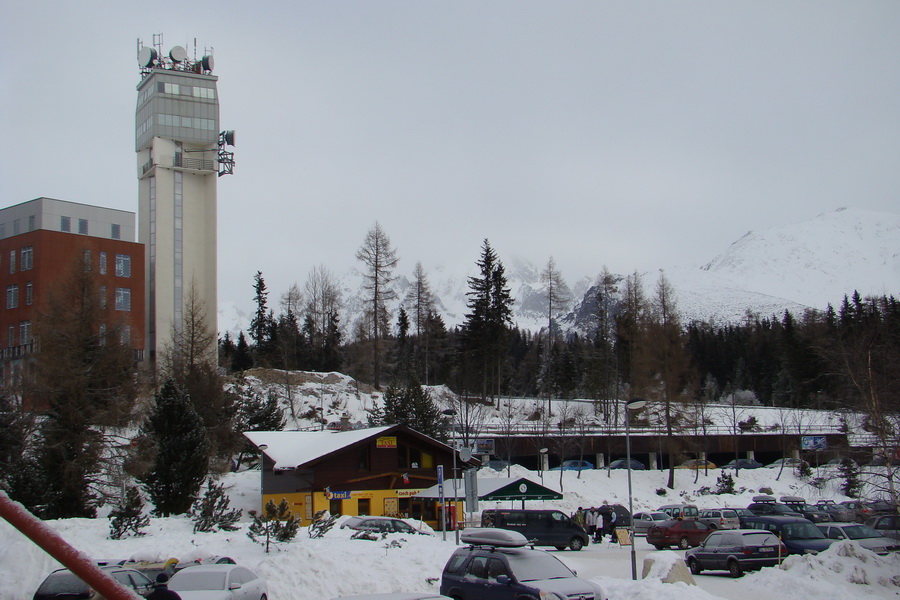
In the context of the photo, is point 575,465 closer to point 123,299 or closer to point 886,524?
point 886,524

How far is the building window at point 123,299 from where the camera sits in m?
64.3

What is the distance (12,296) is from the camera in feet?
203

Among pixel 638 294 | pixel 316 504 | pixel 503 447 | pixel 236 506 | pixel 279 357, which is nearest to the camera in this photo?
pixel 316 504

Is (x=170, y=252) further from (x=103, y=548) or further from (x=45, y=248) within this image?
(x=103, y=548)

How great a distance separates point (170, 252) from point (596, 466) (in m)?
43.0

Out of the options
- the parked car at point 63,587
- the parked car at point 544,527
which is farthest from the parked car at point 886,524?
the parked car at point 63,587

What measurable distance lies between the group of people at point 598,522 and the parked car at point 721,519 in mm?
4302

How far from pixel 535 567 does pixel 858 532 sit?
1612 centimetres

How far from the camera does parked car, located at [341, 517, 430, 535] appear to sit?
95.8 ft

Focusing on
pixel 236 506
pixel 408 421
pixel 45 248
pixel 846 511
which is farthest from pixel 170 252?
pixel 846 511

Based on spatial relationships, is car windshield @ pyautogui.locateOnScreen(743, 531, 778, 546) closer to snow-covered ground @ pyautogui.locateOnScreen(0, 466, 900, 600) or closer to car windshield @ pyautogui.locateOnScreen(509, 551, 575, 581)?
snow-covered ground @ pyautogui.locateOnScreen(0, 466, 900, 600)

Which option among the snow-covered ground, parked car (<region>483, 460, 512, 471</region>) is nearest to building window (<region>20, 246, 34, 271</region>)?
parked car (<region>483, 460, 512, 471</region>)

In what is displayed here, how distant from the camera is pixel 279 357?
86250 millimetres

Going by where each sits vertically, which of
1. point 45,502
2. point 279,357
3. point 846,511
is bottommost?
point 846,511
